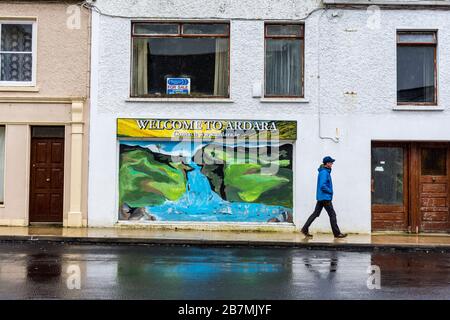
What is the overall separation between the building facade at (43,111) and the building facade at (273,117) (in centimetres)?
44

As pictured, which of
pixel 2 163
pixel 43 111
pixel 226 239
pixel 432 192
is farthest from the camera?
pixel 2 163

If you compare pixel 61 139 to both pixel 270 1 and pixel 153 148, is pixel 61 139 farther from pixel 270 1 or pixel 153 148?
pixel 270 1

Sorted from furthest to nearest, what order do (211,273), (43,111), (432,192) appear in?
(43,111)
(432,192)
(211,273)

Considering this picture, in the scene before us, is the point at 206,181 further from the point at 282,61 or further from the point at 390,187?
the point at 390,187

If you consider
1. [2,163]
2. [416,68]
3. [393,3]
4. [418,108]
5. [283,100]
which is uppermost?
[393,3]

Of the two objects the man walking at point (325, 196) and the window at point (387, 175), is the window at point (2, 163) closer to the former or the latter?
the man walking at point (325, 196)

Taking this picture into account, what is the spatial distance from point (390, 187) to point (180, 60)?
266 inches

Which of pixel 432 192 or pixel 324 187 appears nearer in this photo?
pixel 324 187

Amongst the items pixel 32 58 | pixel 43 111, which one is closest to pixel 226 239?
pixel 43 111

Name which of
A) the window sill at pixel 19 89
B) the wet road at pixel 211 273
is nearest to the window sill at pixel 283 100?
the wet road at pixel 211 273

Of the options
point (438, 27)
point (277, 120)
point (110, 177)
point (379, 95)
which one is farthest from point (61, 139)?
point (438, 27)

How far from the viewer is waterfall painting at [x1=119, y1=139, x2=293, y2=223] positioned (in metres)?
17.0

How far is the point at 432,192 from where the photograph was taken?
16891 millimetres

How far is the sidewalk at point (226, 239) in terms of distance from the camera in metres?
14.1
